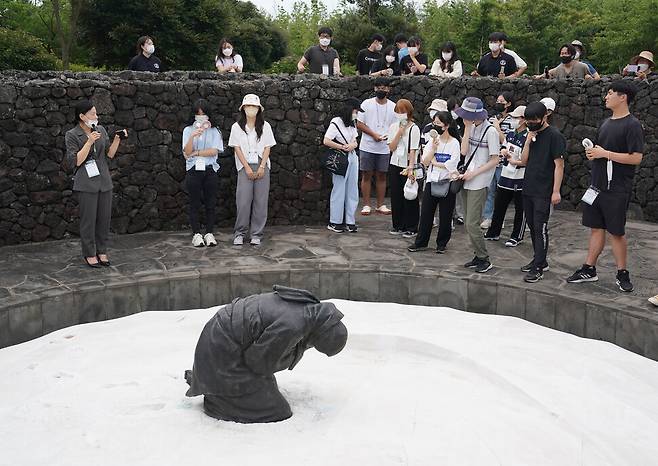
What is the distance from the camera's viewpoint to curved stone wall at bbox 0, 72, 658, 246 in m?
8.67

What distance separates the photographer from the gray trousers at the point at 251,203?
893 centimetres

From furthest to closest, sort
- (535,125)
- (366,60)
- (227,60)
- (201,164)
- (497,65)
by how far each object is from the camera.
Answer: (366,60) < (227,60) < (497,65) < (201,164) < (535,125)

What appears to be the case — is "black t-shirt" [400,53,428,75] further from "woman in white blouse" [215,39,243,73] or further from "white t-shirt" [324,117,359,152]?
"white t-shirt" [324,117,359,152]

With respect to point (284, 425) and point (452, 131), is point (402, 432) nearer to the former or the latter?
point (284, 425)

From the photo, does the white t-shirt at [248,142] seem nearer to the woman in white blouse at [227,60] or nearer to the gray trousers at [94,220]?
the gray trousers at [94,220]

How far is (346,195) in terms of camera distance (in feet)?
31.9

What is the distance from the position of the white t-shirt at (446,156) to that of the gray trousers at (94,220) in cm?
362

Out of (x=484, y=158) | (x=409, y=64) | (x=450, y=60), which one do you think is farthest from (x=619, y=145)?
(x=409, y=64)

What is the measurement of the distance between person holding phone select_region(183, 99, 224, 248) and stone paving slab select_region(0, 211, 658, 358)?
0.84 ft

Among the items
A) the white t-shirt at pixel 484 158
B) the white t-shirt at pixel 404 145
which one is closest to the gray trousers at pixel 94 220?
the white t-shirt at pixel 404 145

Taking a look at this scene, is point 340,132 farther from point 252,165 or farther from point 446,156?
point 446,156

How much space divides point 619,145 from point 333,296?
3258 mm

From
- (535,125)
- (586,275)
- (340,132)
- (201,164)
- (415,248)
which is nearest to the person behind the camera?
(535,125)

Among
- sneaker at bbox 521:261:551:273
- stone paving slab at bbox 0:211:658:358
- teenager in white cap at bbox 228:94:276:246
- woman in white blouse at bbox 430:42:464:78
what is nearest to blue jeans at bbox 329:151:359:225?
stone paving slab at bbox 0:211:658:358
